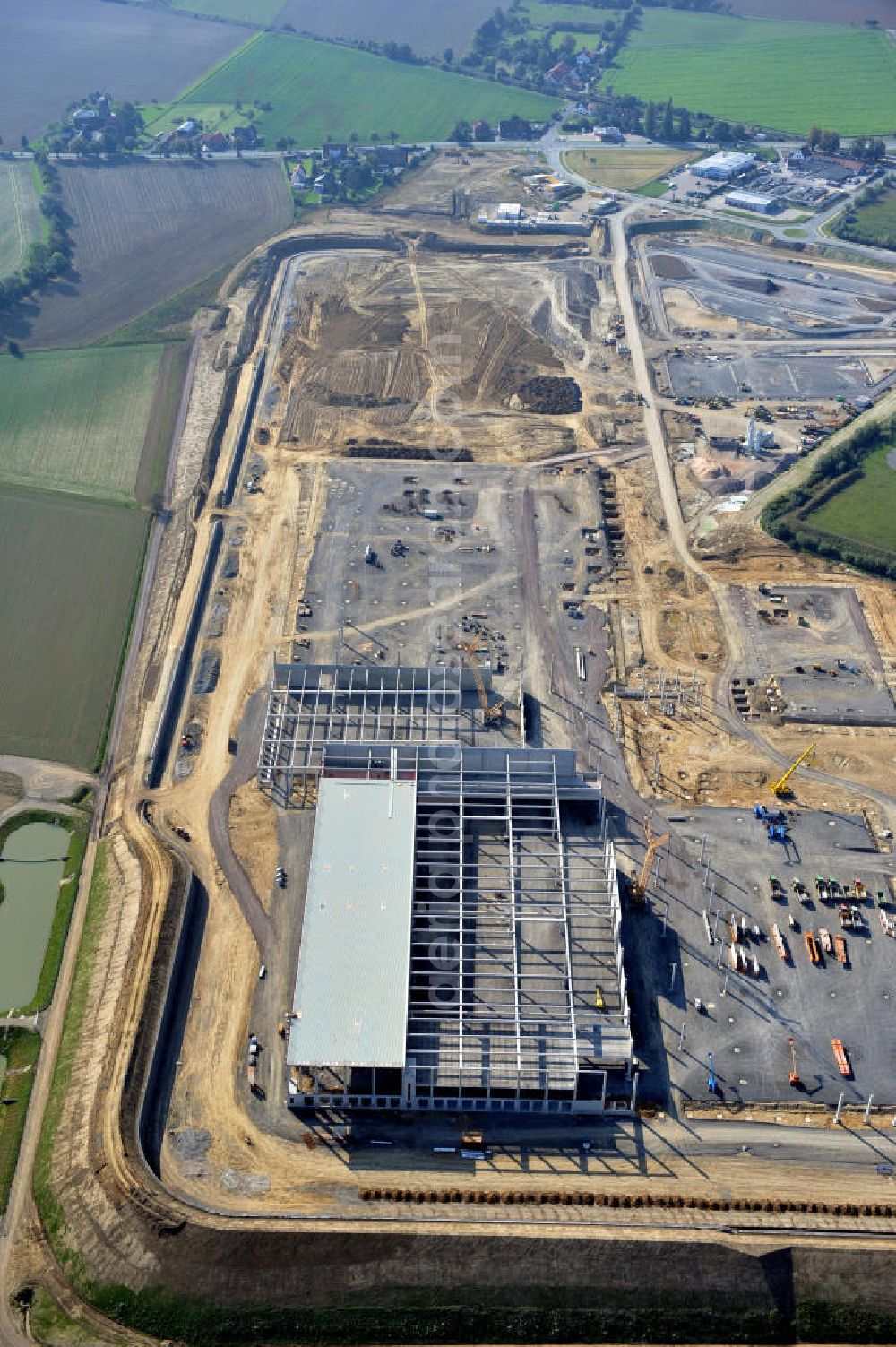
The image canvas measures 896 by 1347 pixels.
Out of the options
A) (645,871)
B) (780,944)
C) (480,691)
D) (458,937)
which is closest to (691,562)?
(480,691)

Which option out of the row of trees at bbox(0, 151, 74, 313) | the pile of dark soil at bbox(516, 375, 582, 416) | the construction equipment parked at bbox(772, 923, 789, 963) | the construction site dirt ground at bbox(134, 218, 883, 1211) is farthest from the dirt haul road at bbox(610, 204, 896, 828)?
the row of trees at bbox(0, 151, 74, 313)

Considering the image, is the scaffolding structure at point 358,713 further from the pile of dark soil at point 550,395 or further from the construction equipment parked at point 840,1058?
the pile of dark soil at point 550,395

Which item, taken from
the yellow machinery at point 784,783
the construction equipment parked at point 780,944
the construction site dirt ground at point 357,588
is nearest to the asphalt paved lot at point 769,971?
the construction equipment parked at point 780,944

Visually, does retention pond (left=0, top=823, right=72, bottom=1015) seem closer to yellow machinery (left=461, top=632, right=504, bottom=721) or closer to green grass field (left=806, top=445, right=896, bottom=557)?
yellow machinery (left=461, top=632, right=504, bottom=721)

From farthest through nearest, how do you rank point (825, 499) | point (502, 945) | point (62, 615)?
point (825, 499) → point (62, 615) → point (502, 945)

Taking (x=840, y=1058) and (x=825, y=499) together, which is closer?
(x=840, y=1058)

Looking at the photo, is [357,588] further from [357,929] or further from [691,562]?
[357,929]
